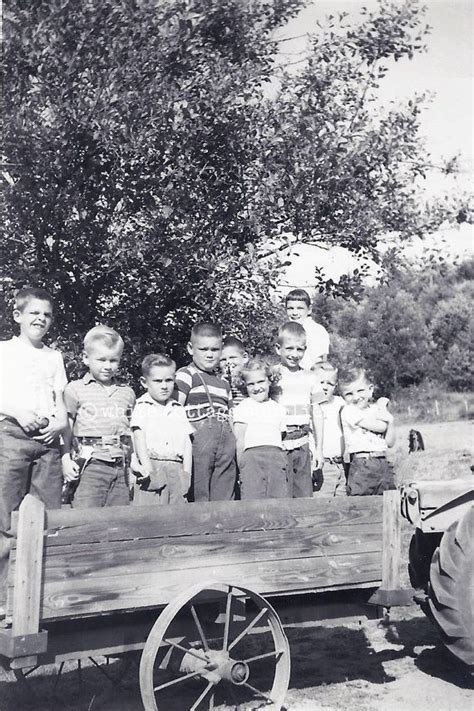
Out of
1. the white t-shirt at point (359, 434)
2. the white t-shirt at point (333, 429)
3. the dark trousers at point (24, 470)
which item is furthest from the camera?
the white t-shirt at point (333, 429)

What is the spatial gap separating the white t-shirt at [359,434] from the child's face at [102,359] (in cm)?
173

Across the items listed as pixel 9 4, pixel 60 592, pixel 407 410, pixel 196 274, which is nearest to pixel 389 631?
pixel 196 274

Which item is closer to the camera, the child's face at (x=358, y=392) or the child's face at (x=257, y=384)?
the child's face at (x=257, y=384)

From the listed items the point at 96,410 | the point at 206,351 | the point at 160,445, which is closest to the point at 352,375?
the point at 206,351

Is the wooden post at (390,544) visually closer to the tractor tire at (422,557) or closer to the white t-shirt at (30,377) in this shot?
the tractor tire at (422,557)

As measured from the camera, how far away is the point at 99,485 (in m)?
4.59

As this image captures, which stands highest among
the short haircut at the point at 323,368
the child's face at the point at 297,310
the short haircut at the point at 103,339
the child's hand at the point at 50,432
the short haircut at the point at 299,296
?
the short haircut at the point at 299,296

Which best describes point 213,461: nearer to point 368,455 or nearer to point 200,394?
point 200,394

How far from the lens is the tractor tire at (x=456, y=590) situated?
4297 millimetres

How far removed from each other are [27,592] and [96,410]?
162 cm

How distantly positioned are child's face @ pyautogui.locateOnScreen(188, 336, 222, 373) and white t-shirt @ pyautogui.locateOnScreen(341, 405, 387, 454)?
1.04 metres

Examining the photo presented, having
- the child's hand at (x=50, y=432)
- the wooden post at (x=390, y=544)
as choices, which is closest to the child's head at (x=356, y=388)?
the wooden post at (x=390, y=544)

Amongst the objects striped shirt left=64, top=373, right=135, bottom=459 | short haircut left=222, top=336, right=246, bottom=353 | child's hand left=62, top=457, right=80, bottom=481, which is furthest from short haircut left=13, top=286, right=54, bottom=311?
short haircut left=222, top=336, right=246, bottom=353

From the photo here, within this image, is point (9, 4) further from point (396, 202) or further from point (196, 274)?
point (396, 202)
